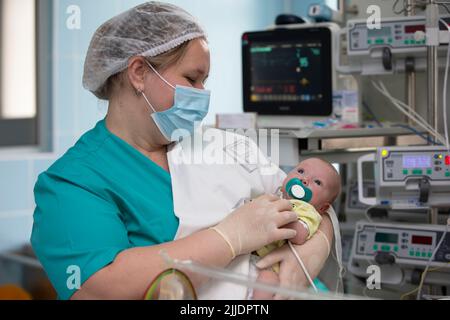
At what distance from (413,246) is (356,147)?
1.53 feet

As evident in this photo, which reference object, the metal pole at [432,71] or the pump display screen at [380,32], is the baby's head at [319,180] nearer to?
the metal pole at [432,71]

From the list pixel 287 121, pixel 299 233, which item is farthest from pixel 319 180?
pixel 287 121

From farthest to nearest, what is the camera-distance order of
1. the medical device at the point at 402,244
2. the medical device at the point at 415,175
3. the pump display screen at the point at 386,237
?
the pump display screen at the point at 386,237 < the medical device at the point at 402,244 < the medical device at the point at 415,175

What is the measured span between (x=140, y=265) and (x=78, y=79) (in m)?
0.90

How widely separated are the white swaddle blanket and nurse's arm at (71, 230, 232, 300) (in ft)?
0.32

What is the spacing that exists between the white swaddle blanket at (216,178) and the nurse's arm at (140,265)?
98 millimetres

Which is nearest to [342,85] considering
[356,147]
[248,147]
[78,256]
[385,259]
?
[356,147]

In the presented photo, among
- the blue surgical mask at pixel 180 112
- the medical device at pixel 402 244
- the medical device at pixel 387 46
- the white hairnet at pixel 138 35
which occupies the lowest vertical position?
the medical device at pixel 402 244

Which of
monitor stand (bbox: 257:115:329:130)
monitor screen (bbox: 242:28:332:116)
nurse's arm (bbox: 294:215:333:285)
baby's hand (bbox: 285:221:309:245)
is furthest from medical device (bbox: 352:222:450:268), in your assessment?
baby's hand (bbox: 285:221:309:245)

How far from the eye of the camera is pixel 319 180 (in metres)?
1.63

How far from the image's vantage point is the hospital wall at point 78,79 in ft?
5.78

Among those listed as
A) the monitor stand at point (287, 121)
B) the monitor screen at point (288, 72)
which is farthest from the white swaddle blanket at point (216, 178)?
the monitor screen at point (288, 72)

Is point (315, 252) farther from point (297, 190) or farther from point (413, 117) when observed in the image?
point (413, 117)

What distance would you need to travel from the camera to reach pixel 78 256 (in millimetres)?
1309
